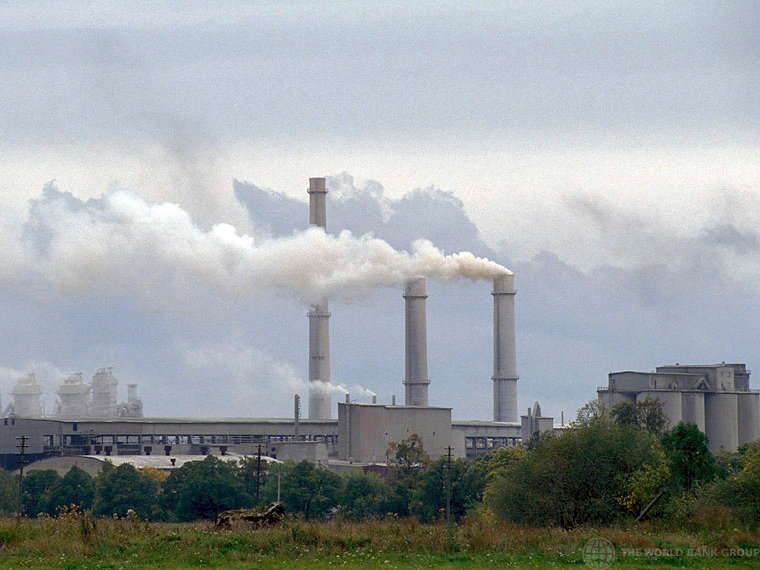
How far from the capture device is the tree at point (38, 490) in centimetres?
8281

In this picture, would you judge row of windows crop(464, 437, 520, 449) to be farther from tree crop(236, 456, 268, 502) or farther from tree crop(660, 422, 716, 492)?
tree crop(660, 422, 716, 492)

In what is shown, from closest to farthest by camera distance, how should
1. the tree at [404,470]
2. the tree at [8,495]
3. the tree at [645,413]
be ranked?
the tree at [404,470]
the tree at [8,495]
the tree at [645,413]

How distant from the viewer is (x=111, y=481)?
262ft

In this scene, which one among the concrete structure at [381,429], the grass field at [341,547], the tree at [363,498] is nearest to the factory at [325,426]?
the concrete structure at [381,429]

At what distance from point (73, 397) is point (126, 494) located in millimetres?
112227


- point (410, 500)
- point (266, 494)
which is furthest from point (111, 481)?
point (410, 500)

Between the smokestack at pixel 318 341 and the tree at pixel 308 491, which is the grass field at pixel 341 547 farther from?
the smokestack at pixel 318 341

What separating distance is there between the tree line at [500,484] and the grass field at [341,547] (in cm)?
610

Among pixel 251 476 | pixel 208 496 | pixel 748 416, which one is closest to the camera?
pixel 208 496

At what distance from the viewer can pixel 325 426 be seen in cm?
12625

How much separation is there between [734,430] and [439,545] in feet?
294

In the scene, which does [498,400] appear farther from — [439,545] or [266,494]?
[439,545]

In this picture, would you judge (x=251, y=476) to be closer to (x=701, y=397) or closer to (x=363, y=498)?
(x=363, y=498)

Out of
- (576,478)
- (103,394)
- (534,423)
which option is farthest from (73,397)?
(576,478)
